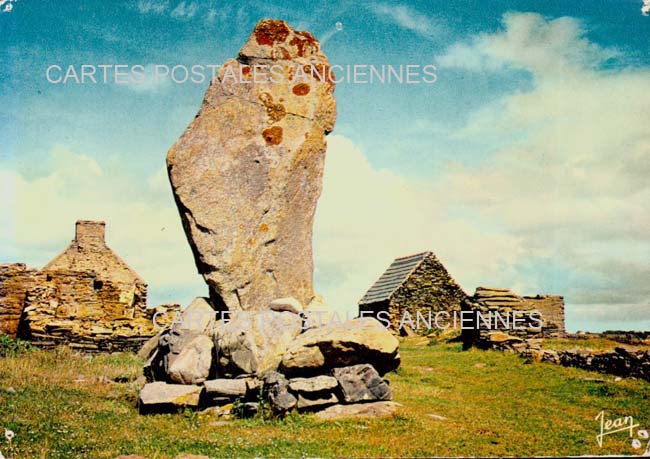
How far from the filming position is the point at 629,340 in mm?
23125

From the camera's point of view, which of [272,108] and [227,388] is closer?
[227,388]

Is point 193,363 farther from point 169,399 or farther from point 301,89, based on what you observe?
point 301,89

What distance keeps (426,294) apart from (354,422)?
18913 mm

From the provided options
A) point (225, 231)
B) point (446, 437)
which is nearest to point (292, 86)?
point (225, 231)

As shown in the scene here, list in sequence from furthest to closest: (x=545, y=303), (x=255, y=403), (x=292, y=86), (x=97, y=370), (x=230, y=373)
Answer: (x=545, y=303) → (x=97, y=370) → (x=292, y=86) → (x=230, y=373) → (x=255, y=403)

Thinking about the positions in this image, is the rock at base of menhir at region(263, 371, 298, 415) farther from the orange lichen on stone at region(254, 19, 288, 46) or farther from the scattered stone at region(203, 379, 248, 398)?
the orange lichen on stone at region(254, 19, 288, 46)

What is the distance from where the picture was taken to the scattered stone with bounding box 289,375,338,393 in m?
9.78

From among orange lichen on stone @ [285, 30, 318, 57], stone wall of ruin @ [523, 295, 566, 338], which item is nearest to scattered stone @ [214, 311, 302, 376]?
orange lichen on stone @ [285, 30, 318, 57]

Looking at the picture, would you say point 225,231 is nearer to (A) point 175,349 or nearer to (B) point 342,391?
(A) point 175,349

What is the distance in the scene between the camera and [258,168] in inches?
473

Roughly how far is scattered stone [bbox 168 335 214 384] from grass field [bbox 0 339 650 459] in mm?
827

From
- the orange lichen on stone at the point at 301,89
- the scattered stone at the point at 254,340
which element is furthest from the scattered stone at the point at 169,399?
the orange lichen on stone at the point at 301,89

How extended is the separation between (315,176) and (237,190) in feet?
4.92

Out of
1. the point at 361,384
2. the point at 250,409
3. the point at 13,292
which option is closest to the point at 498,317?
the point at 361,384
